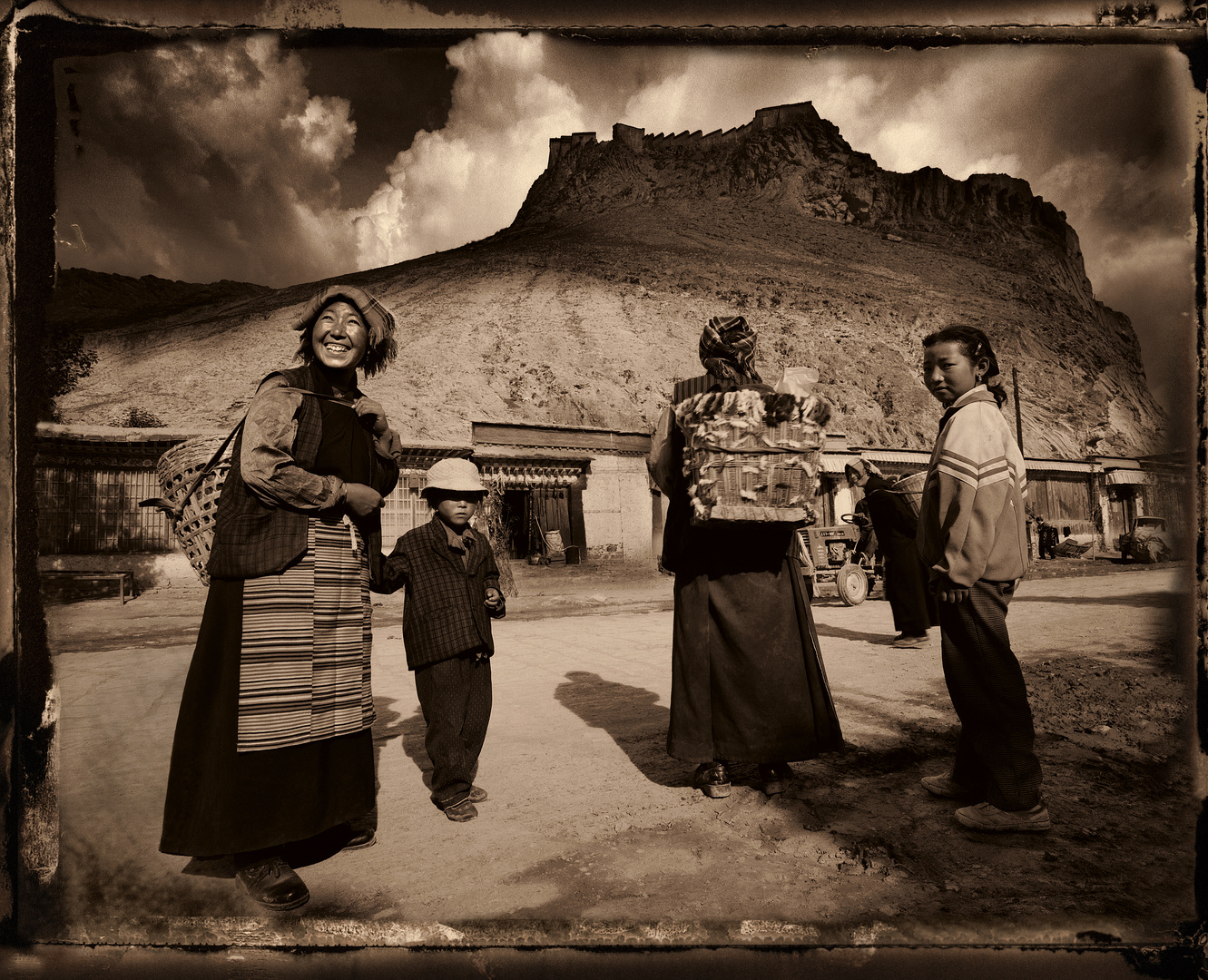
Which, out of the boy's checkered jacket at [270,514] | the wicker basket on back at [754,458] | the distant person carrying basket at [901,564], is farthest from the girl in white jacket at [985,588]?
the distant person carrying basket at [901,564]

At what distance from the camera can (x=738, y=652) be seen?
2.75 meters

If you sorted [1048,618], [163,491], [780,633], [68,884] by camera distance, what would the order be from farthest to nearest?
1. [1048,618]
2. [163,491]
3. [780,633]
4. [68,884]

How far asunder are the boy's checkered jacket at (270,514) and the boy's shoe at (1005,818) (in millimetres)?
2424

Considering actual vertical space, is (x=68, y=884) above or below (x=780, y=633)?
below

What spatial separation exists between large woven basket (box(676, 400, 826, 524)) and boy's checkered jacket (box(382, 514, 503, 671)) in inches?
41.4

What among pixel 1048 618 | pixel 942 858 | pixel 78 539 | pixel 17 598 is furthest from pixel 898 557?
pixel 78 539

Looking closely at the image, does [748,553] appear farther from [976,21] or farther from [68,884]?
[68,884]

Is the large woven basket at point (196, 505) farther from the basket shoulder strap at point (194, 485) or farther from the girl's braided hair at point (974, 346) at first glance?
the girl's braided hair at point (974, 346)

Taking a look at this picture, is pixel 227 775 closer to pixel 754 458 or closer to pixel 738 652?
pixel 738 652

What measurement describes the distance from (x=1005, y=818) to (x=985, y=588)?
781 mm

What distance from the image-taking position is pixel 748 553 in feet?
9.12

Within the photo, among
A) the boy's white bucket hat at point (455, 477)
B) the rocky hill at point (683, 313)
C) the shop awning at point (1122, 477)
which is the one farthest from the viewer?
the rocky hill at point (683, 313)

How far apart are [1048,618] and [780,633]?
6385mm

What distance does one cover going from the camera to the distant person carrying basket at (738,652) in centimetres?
271
